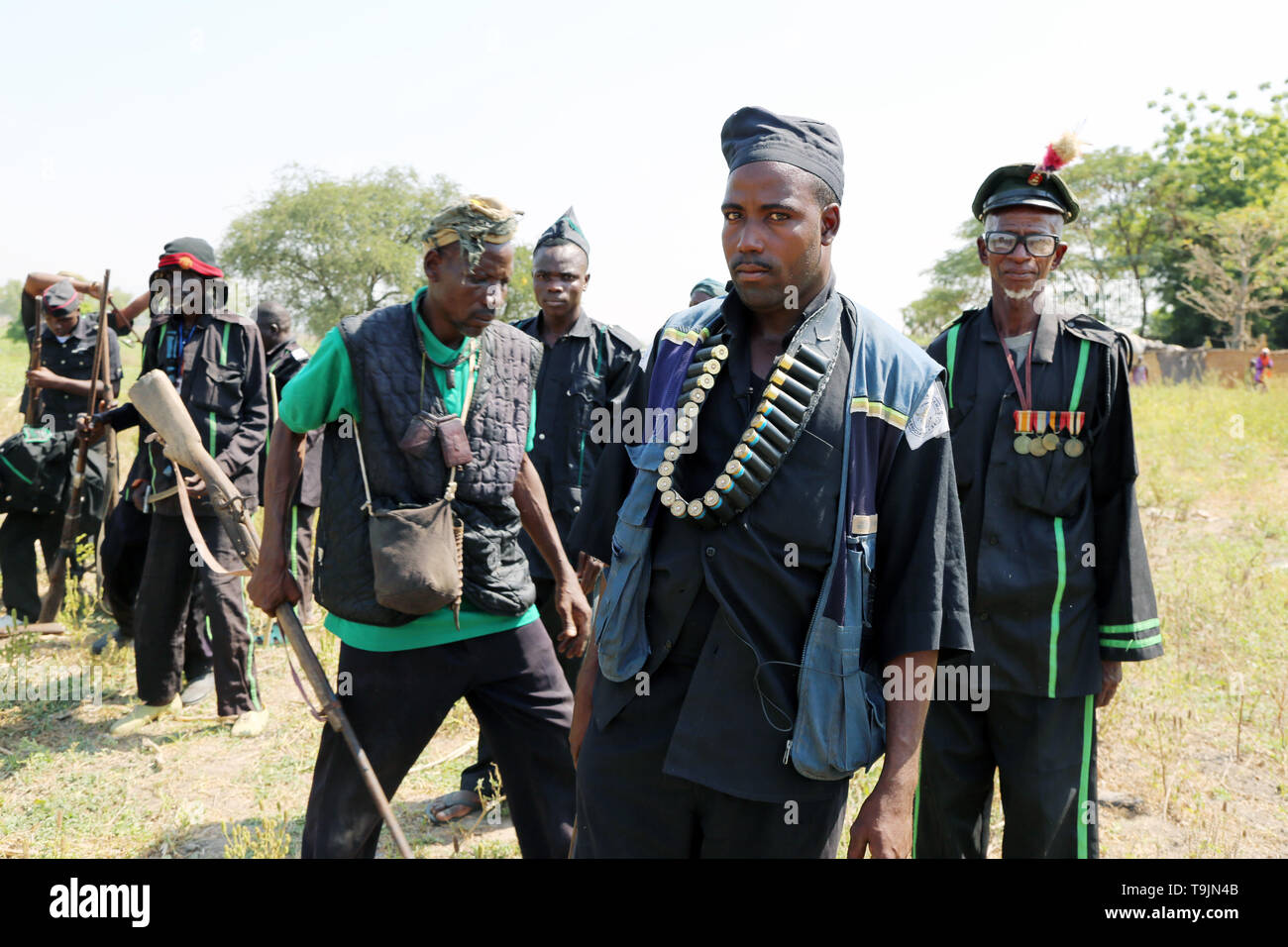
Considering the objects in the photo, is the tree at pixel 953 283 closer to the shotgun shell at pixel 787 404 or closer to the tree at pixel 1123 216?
the tree at pixel 1123 216

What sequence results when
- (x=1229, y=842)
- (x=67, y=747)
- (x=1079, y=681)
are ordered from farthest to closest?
(x=67, y=747)
(x=1229, y=842)
(x=1079, y=681)

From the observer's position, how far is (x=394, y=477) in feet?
9.87

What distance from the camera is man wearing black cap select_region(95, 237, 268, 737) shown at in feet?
17.2

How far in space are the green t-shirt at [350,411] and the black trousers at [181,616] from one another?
2487 millimetres

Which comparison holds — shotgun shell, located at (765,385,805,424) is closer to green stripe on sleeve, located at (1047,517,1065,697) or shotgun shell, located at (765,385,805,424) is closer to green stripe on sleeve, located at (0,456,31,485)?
green stripe on sleeve, located at (1047,517,1065,697)

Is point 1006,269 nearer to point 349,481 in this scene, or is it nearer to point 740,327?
point 740,327

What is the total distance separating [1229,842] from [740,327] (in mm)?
3453

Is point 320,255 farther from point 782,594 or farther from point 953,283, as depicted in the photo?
point 782,594

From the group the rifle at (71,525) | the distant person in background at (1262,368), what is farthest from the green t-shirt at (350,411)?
the distant person in background at (1262,368)

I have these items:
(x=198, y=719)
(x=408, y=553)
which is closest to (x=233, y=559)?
(x=198, y=719)

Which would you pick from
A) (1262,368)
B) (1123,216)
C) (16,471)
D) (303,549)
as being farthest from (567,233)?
(1123,216)

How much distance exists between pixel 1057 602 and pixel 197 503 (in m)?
4.30

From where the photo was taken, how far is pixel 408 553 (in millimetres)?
2855

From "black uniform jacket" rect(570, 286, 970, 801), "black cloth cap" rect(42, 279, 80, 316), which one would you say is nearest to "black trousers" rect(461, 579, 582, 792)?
"black uniform jacket" rect(570, 286, 970, 801)
